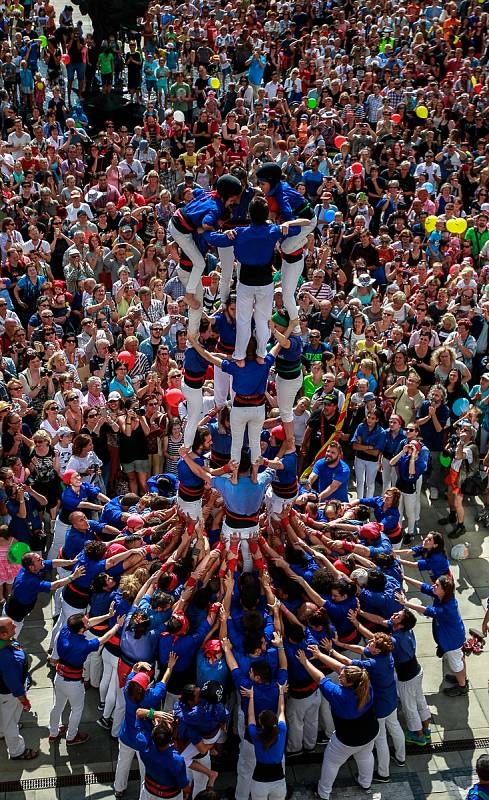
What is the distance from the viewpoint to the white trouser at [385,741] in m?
9.62

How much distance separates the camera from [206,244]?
30.8 ft

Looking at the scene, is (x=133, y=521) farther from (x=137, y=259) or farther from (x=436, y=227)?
(x=436, y=227)

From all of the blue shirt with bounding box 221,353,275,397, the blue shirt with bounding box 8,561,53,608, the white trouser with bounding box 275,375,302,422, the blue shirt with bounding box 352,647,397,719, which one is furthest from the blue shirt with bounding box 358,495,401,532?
the blue shirt with bounding box 8,561,53,608

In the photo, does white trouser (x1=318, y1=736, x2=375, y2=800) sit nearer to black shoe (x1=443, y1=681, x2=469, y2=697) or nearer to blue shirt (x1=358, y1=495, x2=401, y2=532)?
black shoe (x1=443, y1=681, x2=469, y2=697)

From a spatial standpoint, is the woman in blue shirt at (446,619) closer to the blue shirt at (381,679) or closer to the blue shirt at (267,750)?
the blue shirt at (381,679)

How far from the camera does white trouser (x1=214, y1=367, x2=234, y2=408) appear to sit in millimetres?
10289

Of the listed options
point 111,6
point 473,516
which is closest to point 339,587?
point 473,516

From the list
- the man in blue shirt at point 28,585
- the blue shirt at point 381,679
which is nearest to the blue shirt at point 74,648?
the man in blue shirt at point 28,585

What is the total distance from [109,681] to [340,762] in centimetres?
243

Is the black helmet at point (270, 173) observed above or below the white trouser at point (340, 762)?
above

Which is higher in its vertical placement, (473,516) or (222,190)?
(222,190)

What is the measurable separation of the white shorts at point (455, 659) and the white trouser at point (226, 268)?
426 centimetres

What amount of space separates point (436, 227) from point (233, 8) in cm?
1214

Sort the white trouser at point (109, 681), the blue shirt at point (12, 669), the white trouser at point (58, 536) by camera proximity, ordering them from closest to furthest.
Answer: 1. the blue shirt at point (12, 669)
2. the white trouser at point (109, 681)
3. the white trouser at point (58, 536)
